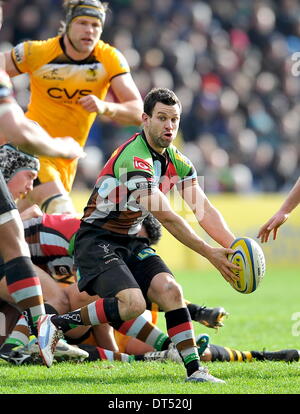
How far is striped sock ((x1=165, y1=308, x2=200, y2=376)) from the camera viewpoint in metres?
5.65

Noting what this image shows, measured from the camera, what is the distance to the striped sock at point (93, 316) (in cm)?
593

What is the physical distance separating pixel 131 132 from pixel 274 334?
8.34 metres

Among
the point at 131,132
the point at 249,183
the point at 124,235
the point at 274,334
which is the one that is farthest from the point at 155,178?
the point at 249,183

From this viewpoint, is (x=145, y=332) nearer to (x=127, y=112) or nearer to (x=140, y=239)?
(x=140, y=239)

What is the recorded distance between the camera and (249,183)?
18047mm

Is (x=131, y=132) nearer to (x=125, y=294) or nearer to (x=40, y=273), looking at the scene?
(x=40, y=273)

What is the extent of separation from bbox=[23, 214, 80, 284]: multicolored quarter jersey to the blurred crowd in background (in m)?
8.34

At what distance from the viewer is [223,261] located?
5.84 meters

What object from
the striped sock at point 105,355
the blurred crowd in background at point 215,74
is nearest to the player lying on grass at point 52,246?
the striped sock at point 105,355

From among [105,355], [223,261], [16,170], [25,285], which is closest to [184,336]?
[223,261]

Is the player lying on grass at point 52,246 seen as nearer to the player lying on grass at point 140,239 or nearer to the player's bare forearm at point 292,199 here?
the player lying on grass at point 140,239

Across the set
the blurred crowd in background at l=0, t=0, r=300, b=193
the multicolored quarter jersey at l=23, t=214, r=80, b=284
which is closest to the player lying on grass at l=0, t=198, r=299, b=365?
the multicolored quarter jersey at l=23, t=214, r=80, b=284

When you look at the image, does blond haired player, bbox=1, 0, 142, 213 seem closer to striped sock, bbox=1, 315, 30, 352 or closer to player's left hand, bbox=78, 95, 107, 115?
player's left hand, bbox=78, 95, 107, 115
